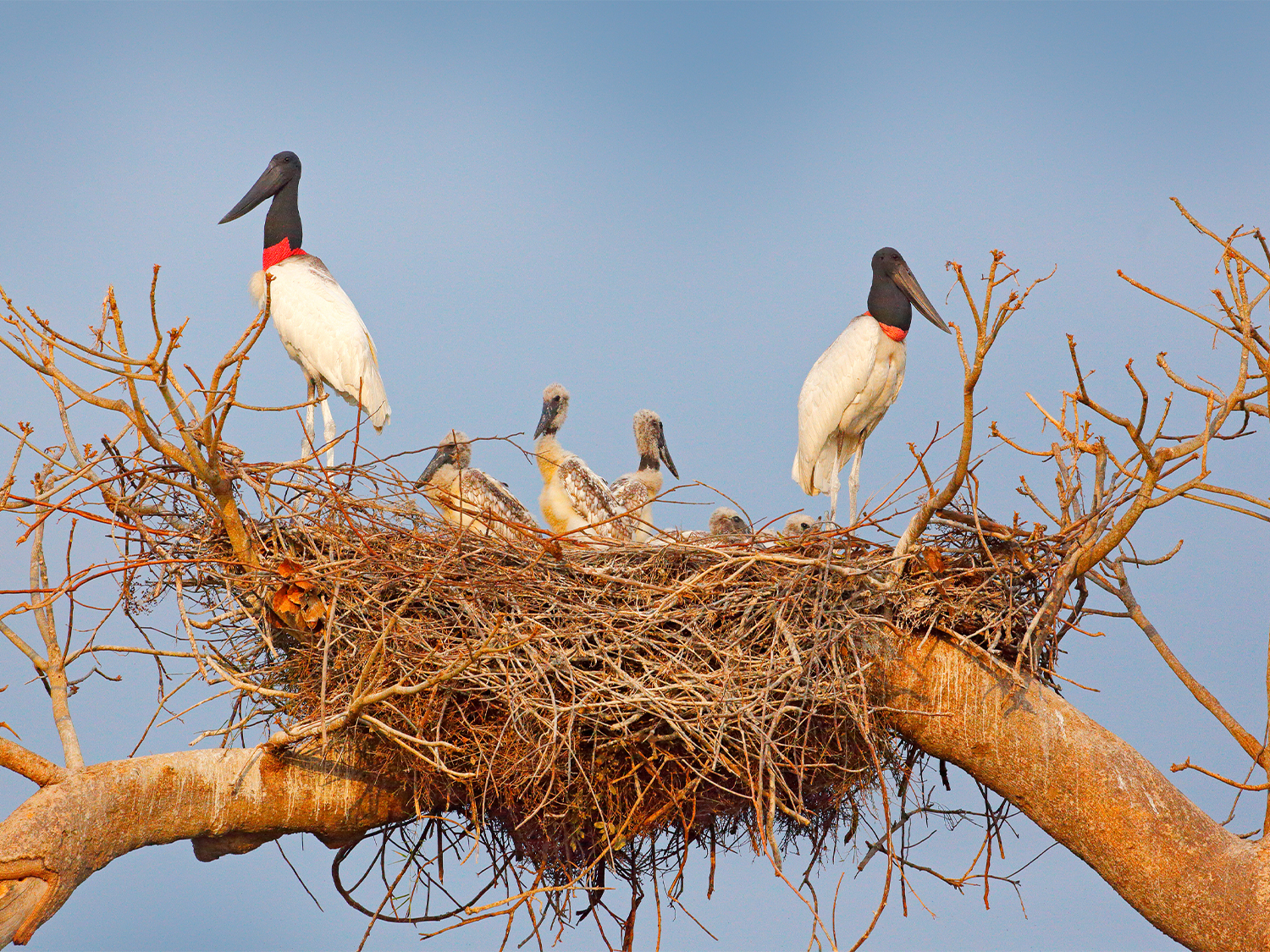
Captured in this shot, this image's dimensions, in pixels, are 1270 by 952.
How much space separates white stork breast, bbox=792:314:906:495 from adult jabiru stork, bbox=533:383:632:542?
5.64ft

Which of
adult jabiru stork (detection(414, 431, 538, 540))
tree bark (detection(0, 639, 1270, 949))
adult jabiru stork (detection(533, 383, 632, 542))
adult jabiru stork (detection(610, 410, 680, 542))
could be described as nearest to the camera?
tree bark (detection(0, 639, 1270, 949))

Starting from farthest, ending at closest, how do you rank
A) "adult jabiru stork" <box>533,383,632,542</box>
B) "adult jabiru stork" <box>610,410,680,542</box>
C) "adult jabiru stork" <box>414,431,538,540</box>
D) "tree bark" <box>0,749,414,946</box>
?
"adult jabiru stork" <box>610,410,680,542</box>, "adult jabiru stork" <box>533,383,632,542</box>, "adult jabiru stork" <box>414,431,538,540</box>, "tree bark" <box>0,749,414,946</box>

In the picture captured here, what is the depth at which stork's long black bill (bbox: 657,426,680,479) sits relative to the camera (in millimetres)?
8852

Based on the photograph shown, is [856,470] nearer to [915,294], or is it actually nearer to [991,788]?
[915,294]

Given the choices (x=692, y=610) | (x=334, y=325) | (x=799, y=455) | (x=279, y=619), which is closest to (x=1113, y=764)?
(x=692, y=610)

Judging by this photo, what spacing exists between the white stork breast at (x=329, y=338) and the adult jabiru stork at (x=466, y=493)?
1.73 ft

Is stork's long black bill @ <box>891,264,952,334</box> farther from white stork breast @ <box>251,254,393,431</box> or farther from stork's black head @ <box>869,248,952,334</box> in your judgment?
white stork breast @ <box>251,254,393,431</box>

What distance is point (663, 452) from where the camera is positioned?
8.95m

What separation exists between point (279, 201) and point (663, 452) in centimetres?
319

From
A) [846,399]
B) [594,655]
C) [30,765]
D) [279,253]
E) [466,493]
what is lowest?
[30,765]

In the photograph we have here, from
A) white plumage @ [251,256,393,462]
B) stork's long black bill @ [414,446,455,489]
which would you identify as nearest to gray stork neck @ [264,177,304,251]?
white plumage @ [251,256,393,462]

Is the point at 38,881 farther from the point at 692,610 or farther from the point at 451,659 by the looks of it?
the point at 692,610

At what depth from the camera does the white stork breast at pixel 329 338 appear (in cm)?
787

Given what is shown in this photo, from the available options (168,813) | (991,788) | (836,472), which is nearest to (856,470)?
(836,472)
